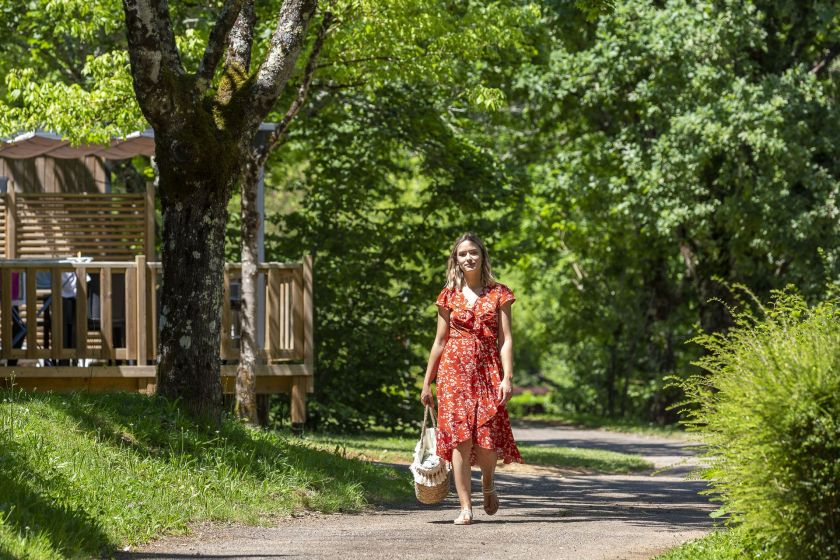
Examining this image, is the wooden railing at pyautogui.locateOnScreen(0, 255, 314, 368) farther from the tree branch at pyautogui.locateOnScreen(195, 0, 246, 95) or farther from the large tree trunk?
the tree branch at pyautogui.locateOnScreen(195, 0, 246, 95)

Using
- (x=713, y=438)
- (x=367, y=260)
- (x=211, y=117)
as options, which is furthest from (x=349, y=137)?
(x=713, y=438)

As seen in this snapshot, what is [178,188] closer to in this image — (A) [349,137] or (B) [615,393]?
(A) [349,137]

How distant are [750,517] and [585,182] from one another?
67.3 ft

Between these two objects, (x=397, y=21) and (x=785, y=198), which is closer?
(x=397, y=21)

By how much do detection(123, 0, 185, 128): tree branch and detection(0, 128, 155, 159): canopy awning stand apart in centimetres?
570

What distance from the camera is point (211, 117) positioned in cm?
1050

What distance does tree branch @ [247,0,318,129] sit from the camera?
10711 millimetres

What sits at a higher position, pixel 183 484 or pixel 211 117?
pixel 211 117

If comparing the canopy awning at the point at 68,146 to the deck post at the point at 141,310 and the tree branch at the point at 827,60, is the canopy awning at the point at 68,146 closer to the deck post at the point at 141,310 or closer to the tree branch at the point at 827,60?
the deck post at the point at 141,310

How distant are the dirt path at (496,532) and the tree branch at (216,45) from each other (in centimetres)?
377

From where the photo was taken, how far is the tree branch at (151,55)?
33.1ft

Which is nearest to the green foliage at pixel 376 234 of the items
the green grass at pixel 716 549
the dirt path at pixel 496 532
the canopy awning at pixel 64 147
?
the canopy awning at pixel 64 147

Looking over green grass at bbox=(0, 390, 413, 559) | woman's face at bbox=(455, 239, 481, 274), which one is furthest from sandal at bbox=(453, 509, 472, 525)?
woman's face at bbox=(455, 239, 481, 274)

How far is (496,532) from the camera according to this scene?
808cm
